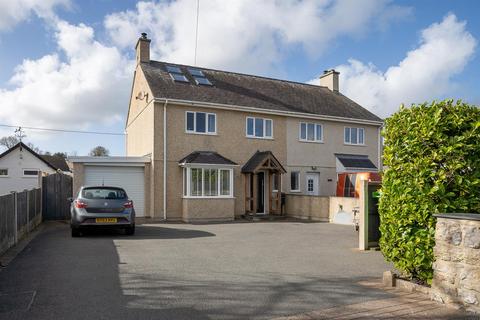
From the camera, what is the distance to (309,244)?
11.8 meters

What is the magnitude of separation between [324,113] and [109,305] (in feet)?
67.8

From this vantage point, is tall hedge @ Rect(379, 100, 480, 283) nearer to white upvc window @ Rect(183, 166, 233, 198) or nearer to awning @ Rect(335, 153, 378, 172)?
white upvc window @ Rect(183, 166, 233, 198)

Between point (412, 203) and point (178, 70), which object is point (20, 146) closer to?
point (178, 70)

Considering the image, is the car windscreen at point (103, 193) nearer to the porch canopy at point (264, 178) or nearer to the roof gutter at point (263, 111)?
the roof gutter at point (263, 111)

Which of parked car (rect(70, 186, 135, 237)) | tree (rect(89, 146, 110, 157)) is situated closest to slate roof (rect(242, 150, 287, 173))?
parked car (rect(70, 186, 135, 237))

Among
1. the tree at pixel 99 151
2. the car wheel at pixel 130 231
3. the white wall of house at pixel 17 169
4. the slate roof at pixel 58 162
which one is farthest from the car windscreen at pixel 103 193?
the tree at pixel 99 151

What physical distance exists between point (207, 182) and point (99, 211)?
777cm

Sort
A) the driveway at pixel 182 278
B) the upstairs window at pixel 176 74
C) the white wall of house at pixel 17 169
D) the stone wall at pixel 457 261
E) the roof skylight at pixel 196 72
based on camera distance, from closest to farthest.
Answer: the stone wall at pixel 457 261, the driveway at pixel 182 278, the upstairs window at pixel 176 74, the roof skylight at pixel 196 72, the white wall of house at pixel 17 169

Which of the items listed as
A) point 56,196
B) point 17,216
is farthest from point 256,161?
point 17,216

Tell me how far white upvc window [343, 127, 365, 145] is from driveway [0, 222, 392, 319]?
1402cm

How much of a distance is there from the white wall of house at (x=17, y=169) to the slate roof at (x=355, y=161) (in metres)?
28.5

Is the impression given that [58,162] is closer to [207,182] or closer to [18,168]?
[18,168]

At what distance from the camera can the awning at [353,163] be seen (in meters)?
24.5

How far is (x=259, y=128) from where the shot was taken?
22688 millimetres
